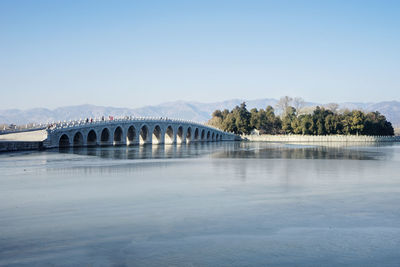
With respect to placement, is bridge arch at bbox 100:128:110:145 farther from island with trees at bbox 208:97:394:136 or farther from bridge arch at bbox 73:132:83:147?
island with trees at bbox 208:97:394:136

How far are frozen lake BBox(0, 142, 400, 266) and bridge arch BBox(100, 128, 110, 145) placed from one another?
112 feet

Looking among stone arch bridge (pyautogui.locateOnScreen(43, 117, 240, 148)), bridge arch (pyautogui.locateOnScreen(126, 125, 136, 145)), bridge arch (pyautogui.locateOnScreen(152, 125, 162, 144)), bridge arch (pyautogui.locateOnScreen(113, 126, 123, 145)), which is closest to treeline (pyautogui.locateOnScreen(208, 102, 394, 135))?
stone arch bridge (pyautogui.locateOnScreen(43, 117, 240, 148))

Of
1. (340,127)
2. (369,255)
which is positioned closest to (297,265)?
(369,255)

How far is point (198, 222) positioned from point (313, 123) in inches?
3160

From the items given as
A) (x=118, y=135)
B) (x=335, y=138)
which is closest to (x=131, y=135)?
(x=118, y=135)

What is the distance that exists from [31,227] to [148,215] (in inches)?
112

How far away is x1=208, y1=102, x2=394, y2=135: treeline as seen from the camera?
281ft

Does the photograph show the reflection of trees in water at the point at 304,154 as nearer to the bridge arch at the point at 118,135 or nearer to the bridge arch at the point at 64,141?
the bridge arch at the point at 64,141

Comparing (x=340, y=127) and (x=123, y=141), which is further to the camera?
(x=340, y=127)

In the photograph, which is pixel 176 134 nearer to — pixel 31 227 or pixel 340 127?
pixel 340 127

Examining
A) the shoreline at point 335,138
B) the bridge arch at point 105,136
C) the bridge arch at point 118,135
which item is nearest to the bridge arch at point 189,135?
the shoreline at point 335,138

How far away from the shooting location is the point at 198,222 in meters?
10.3

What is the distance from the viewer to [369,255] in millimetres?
7820

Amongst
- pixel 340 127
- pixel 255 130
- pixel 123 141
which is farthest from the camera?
pixel 255 130
